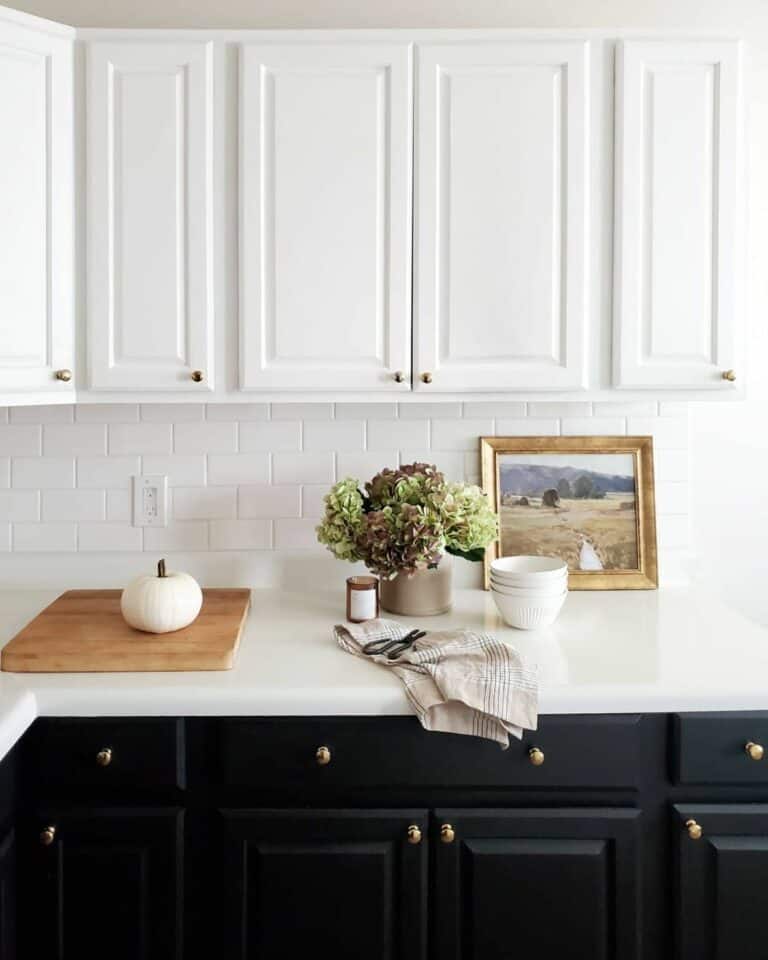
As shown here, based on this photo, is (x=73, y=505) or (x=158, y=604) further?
(x=73, y=505)

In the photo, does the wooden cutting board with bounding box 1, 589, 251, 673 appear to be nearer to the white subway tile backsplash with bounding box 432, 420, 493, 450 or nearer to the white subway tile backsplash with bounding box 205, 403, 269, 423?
the white subway tile backsplash with bounding box 205, 403, 269, 423

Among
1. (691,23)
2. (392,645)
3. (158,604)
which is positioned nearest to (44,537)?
(158,604)

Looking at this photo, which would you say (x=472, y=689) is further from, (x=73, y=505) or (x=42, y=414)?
(x=42, y=414)

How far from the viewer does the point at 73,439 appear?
223 cm

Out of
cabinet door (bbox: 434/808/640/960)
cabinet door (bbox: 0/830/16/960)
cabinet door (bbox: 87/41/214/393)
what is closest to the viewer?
cabinet door (bbox: 0/830/16/960)

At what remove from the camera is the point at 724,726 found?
1564 mm

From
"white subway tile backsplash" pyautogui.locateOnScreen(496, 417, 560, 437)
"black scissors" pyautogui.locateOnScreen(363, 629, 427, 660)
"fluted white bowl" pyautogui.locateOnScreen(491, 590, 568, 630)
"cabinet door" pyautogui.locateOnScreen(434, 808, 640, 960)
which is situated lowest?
"cabinet door" pyautogui.locateOnScreen(434, 808, 640, 960)

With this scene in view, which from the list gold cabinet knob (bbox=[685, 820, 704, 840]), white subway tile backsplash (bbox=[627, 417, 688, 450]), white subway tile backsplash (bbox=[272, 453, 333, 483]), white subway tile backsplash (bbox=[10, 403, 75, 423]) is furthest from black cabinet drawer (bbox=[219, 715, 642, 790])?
white subway tile backsplash (bbox=[10, 403, 75, 423])

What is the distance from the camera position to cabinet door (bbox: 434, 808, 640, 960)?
5.14ft

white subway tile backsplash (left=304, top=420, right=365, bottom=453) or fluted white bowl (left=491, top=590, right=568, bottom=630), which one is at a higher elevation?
white subway tile backsplash (left=304, top=420, right=365, bottom=453)

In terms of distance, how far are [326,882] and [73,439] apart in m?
1.26

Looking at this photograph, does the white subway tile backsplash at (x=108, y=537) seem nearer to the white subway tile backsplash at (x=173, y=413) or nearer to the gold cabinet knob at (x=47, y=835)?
the white subway tile backsplash at (x=173, y=413)

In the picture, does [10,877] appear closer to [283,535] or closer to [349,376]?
[283,535]

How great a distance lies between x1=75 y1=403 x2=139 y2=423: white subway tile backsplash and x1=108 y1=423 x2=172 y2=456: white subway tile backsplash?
0.05 ft
